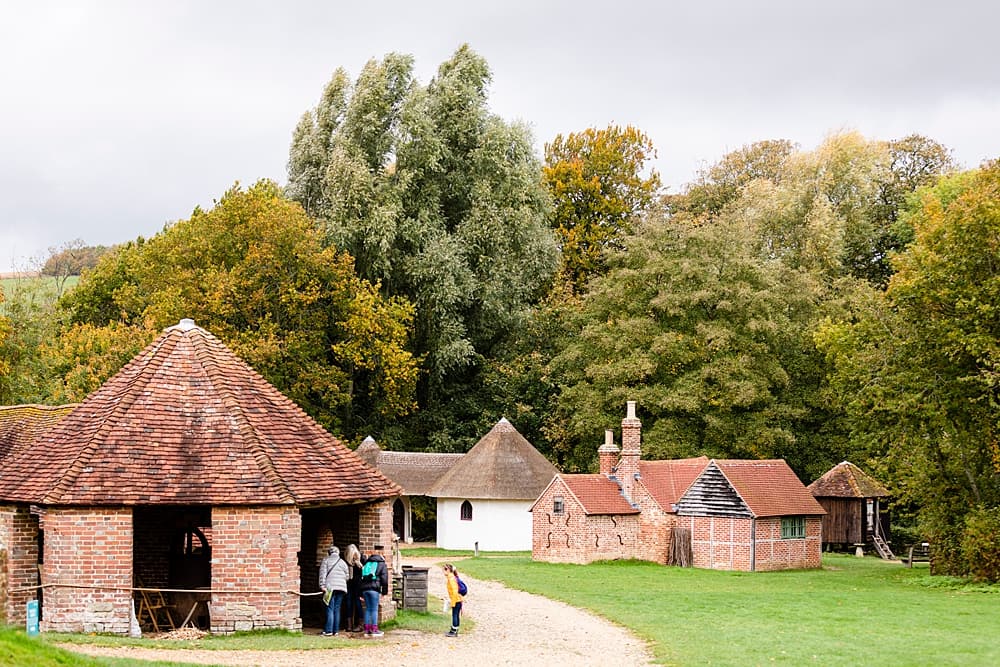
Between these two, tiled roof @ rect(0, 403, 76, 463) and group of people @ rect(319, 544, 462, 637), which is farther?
tiled roof @ rect(0, 403, 76, 463)

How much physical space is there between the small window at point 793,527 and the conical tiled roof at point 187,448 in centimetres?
1988

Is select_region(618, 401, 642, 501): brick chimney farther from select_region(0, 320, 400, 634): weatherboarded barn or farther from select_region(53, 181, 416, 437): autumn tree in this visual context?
select_region(0, 320, 400, 634): weatherboarded barn

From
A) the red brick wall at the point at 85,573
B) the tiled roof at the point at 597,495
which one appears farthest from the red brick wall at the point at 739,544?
the red brick wall at the point at 85,573

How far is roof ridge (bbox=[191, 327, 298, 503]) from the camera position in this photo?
20266 millimetres

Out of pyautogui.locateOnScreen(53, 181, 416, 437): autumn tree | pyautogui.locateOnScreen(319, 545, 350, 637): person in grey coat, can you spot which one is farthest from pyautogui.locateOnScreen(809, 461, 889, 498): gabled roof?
pyautogui.locateOnScreen(319, 545, 350, 637): person in grey coat

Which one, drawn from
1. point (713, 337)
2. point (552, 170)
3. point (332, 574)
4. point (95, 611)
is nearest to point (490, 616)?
point (332, 574)

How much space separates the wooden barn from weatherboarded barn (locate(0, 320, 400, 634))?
1141 inches

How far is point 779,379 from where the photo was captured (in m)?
46.8

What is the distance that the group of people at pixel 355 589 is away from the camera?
20406 millimetres

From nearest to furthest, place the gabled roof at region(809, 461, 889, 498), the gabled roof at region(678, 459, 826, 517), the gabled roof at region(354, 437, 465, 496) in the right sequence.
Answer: the gabled roof at region(678, 459, 826, 517), the gabled roof at region(809, 461, 889, 498), the gabled roof at region(354, 437, 465, 496)

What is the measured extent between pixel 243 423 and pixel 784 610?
12.2 m

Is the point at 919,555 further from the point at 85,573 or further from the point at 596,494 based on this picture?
the point at 85,573

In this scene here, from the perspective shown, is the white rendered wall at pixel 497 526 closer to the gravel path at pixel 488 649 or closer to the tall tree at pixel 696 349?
the tall tree at pixel 696 349

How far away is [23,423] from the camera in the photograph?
26.8 meters
